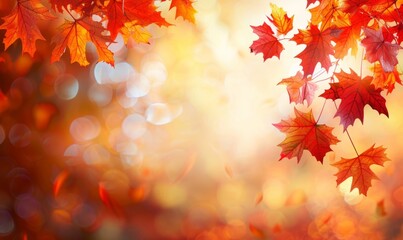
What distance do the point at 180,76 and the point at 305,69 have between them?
11.6ft

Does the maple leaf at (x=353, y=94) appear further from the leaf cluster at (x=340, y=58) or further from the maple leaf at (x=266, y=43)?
the maple leaf at (x=266, y=43)

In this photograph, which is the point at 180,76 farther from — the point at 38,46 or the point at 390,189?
the point at 390,189

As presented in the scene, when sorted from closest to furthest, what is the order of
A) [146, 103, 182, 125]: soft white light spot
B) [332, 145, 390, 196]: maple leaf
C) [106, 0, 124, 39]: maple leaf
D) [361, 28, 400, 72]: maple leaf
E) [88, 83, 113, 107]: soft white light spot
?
1. [361, 28, 400, 72]: maple leaf
2. [106, 0, 124, 39]: maple leaf
3. [332, 145, 390, 196]: maple leaf
4. [88, 83, 113, 107]: soft white light spot
5. [146, 103, 182, 125]: soft white light spot

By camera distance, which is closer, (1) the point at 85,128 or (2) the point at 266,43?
(2) the point at 266,43

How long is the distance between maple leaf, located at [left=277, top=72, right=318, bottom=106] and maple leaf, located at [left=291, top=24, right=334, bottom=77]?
18 cm

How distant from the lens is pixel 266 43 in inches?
64.4

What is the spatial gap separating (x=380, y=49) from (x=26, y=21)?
3.56 feet

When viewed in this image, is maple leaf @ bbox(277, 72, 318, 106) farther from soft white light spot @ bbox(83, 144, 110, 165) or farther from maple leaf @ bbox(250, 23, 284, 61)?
soft white light spot @ bbox(83, 144, 110, 165)

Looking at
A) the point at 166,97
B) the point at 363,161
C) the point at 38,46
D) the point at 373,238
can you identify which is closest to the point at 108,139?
the point at 166,97

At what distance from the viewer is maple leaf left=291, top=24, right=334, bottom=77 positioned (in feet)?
4.81

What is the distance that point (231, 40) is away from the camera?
496 cm

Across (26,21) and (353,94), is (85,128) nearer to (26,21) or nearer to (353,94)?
(26,21)

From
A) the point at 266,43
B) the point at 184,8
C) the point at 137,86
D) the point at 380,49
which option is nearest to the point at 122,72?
the point at 137,86

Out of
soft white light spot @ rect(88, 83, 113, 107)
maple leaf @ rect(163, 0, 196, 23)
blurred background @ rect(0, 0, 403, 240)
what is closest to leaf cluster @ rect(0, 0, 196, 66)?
maple leaf @ rect(163, 0, 196, 23)
